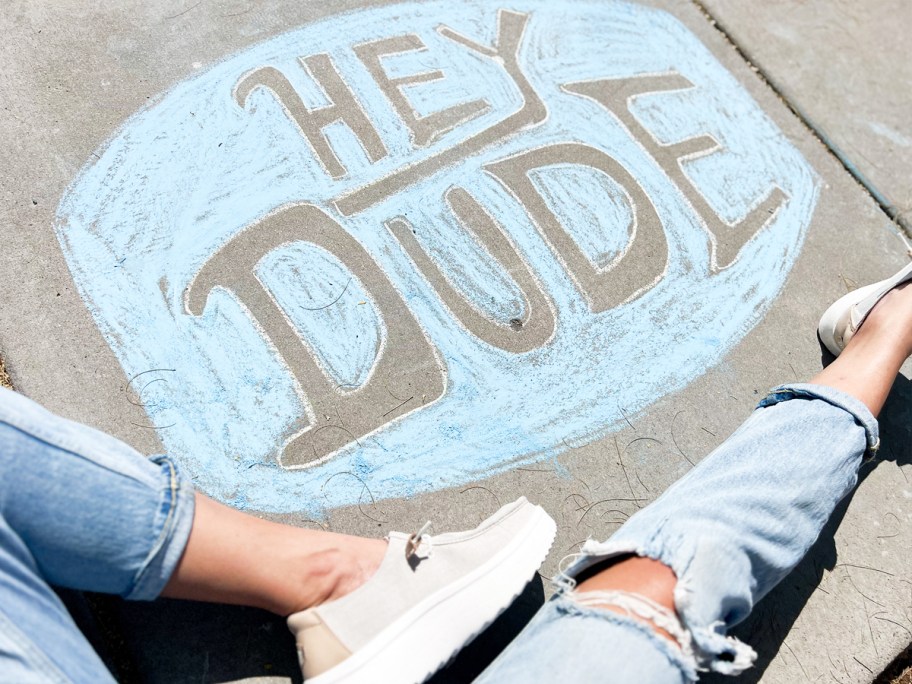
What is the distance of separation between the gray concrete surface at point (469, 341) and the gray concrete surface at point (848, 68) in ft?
0.35

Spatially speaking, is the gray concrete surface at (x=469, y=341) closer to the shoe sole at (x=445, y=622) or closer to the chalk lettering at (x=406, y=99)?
the chalk lettering at (x=406, y=99)

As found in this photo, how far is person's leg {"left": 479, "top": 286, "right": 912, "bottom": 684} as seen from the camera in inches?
53.9

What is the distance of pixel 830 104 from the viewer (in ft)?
8.41

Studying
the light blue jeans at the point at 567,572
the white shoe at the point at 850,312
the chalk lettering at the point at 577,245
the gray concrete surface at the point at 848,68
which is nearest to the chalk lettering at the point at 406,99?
the chalk lettering at the point at 577,245

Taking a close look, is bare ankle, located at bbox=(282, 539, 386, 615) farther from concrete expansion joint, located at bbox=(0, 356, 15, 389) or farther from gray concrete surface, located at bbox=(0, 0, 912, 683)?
concrete expansion joint, located at bbox=(0, 356, 15, 389)

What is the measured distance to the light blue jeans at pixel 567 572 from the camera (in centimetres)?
125

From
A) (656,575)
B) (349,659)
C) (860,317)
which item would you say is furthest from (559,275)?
(349,659)

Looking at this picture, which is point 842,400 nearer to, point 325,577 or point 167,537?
point 325,577

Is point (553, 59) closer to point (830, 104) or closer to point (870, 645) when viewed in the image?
point (830, 104)

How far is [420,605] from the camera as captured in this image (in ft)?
5.00

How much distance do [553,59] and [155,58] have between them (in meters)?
1.24

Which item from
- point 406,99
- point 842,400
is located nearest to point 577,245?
point 406,99

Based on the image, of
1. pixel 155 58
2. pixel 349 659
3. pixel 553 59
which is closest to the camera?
pixel 349 659

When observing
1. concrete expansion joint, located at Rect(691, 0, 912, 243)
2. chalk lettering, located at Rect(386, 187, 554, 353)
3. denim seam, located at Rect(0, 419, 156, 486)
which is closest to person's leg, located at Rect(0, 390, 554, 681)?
denim seam, located at Rect(0, 419, 156, 486)
